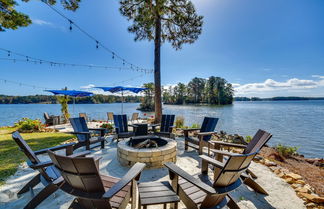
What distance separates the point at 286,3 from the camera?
696 cm

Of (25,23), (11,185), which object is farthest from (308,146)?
(25,23)

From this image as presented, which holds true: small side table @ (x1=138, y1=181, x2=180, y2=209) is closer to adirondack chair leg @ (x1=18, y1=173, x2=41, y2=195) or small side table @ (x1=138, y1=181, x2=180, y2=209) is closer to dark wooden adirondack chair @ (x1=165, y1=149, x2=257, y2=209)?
dark wooden adirondack chair @ (x1=165, y1=149, x2=257, y2=209)

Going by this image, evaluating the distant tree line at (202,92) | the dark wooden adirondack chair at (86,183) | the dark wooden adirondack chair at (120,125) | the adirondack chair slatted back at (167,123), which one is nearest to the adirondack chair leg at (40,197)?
the dark wooden adirondack chair at (86,183)

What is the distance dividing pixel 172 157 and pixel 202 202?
6.75ft

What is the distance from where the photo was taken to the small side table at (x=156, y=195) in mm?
1456

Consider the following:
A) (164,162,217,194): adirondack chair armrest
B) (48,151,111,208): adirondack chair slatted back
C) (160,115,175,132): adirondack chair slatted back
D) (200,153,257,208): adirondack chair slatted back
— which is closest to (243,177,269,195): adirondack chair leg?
(200,153,257,208): adirondack chair slatted back

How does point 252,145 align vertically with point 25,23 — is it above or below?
below

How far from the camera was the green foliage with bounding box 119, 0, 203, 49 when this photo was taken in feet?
24.9

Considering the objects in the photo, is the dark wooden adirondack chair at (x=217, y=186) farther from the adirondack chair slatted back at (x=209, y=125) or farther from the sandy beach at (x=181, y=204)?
the adirondack chair slatted back at (x=209, y=125)

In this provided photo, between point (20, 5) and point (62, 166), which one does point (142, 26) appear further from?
point (62, 166)

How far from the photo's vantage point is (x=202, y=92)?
2212 inches

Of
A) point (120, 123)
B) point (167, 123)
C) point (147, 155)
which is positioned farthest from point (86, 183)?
point (167, 123)

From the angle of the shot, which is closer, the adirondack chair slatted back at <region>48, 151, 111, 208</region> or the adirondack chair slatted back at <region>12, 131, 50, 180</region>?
the adirondack chair slatted back at <region>48, 151, 111, 208</region>

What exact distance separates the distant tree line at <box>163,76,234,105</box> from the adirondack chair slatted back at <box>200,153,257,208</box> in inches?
2020
